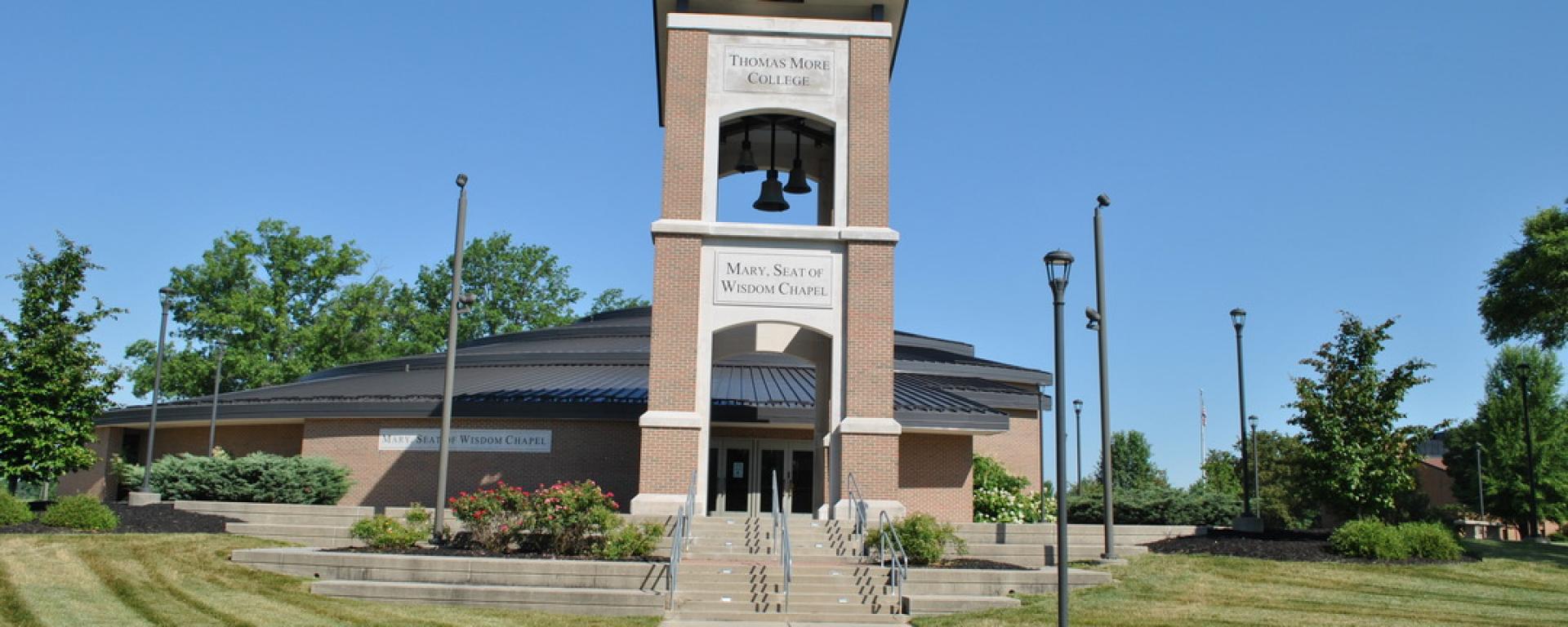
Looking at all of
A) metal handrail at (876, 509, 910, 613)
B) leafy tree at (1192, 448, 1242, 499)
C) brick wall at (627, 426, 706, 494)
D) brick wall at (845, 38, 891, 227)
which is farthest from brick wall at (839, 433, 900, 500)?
leafy tree at (1192, 448, 1242, 499)

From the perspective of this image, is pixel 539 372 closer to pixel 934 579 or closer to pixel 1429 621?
pixel 934 579

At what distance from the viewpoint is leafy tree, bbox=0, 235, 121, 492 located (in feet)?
68.4

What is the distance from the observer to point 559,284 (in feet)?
224

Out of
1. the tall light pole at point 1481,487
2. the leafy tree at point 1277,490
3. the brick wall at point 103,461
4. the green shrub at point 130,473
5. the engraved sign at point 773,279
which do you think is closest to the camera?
the engraved sign at point 773,279

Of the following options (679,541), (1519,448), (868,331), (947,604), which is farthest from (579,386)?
(1519,448)

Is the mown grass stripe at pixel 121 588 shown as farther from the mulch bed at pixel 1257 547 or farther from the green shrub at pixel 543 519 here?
the mulch bed at pixel 1257 547

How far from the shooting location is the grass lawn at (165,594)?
Answer: 1266 centimetres

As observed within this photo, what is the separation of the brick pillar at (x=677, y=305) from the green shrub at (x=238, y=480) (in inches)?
317

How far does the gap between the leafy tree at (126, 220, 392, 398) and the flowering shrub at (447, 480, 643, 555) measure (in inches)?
1530

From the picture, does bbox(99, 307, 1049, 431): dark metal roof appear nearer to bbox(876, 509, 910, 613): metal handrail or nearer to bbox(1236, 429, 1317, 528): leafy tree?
bbox(876, 509, 910, 613): metal handrail

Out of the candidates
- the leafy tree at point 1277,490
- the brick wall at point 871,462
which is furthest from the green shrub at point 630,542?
the leafy tree at point 1277,490

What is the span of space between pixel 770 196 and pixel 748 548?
7.38m

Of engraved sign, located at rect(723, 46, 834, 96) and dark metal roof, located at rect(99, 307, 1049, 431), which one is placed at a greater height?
engraved sign, located at rect(723, 46, 834, 96)

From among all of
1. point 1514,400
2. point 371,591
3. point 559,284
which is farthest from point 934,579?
point 559,284
